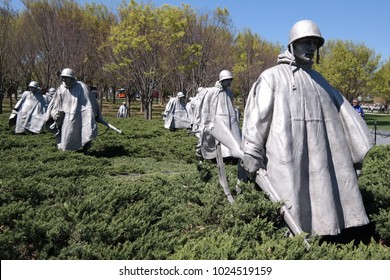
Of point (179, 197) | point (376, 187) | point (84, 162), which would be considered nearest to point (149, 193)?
point (179, 197)

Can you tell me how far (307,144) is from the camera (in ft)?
13.3

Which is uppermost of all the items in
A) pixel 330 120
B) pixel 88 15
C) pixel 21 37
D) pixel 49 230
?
pixel 88 15

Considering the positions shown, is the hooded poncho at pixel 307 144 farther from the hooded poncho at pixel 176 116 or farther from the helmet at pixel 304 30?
the hooded poncho at pixel 176 116

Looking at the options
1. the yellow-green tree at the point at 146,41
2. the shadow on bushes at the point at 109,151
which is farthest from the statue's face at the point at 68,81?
the yellow-green tree at the point at 146,41

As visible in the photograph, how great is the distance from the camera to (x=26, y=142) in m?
11.9

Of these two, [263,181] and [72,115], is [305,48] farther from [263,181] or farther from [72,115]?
[72,115]

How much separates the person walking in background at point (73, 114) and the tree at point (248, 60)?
1068 inches

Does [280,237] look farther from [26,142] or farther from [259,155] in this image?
[26,142]

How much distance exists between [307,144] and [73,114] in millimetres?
7978

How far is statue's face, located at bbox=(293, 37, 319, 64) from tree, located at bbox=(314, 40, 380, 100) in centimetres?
3256

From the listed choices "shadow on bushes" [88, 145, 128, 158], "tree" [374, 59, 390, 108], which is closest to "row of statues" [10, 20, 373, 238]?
"shadow on bushes" [88, 145, 128, 158]

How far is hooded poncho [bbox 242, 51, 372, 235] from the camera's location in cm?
392

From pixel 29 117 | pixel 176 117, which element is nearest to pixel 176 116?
pixel 176 117

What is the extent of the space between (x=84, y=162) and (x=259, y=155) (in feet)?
18.2
